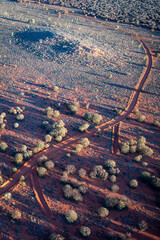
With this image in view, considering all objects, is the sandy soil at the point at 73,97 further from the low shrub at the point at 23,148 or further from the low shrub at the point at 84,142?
the low shrub at the point at 23,148

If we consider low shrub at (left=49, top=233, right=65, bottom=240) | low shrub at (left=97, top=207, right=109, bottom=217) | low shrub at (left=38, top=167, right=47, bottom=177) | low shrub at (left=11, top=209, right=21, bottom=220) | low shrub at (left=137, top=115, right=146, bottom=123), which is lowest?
low shrub at (left=11, top=209, right=21, bottom=220)

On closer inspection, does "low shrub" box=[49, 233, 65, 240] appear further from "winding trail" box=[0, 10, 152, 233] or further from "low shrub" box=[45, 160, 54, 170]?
"low shrub" box=[45, 160, 54, 170]

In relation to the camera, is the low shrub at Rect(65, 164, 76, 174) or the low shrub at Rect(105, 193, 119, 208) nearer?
the low shrub at Rect(105, 193, 119, 208)

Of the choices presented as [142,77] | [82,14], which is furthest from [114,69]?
[82,14]

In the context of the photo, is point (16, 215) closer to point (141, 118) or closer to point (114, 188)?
point (114, 188)

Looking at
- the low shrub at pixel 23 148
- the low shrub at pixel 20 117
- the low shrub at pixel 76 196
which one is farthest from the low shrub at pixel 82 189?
the low shrub at pixel 20 117

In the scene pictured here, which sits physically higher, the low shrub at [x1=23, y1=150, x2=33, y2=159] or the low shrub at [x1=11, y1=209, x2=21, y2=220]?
the low shrub at [x1=23, y1=150, x2=33, y2=159]

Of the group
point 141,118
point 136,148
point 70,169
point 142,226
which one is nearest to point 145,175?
point 136,148

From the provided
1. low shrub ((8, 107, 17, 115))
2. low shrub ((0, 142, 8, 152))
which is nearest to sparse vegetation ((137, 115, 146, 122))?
low shrub ((8, 107, 17, 115))
